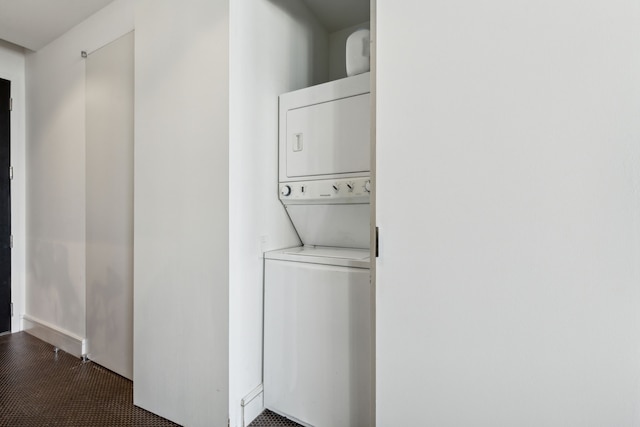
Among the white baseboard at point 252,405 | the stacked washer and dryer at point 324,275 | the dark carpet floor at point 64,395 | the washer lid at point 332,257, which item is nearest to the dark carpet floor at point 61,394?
the dark carpet floor at point 64,395

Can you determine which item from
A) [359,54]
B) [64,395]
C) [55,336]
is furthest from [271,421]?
[55,336]

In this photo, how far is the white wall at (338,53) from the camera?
2338 mm

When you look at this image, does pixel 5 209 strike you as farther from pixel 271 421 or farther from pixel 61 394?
pixel 271 421

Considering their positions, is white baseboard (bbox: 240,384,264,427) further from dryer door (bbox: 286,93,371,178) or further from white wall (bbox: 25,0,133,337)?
white wall (bbox: 25,0,133,337)

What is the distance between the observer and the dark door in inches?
110

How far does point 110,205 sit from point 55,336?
142 cm

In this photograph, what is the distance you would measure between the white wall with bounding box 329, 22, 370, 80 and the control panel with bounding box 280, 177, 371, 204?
3.69 ft

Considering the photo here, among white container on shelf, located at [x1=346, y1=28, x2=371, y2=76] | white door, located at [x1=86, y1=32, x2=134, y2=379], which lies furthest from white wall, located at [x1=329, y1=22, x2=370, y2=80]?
white door, located at [x1=86, y1=32, x2=134, y2=379]
